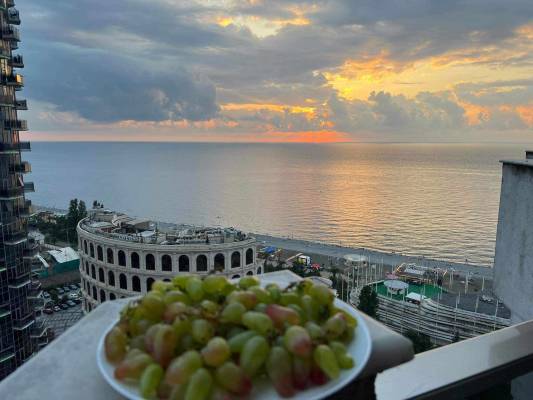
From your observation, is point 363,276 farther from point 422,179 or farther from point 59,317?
point 422,179

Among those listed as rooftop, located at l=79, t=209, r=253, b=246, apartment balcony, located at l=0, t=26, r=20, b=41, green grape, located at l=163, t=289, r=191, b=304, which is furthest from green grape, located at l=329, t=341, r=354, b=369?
rooftop, located at l=79, t=209, r=253, b=246

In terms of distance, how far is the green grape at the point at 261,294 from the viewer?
47.1 inches

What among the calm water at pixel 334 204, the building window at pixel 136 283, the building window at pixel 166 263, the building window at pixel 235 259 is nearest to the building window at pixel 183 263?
the building window at pixel 166 263

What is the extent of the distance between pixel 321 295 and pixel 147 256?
55.4ft

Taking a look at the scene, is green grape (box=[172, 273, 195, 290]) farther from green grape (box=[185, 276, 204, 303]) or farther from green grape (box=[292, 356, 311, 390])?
green grape (box=[292, 356, 311, 390])

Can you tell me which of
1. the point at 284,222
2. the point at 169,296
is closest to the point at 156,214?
the point at 284,222

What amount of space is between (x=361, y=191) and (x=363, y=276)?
54.0 meters

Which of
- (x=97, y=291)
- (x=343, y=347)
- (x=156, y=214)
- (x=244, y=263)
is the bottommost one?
(x=156, y=214)

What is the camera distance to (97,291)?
1917 cm

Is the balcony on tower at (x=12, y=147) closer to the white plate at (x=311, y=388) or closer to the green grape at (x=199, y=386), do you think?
the white plate at (x=311, y=388)

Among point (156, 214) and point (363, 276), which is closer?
point (363, 276)

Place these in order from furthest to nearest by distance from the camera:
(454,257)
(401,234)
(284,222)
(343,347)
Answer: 1. (284,222)
2. (401,234)
3. (454,257)
4. (343,347)

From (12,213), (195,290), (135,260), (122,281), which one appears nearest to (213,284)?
(195,290)

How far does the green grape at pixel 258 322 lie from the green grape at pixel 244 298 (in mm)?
50
